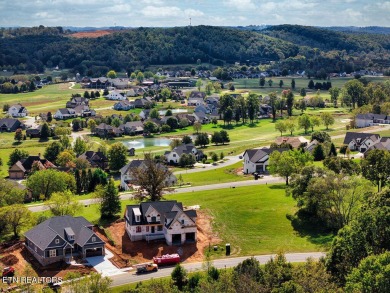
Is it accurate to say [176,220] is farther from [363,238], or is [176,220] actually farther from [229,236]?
[363,238]

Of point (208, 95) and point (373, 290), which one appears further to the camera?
point (208, 95)

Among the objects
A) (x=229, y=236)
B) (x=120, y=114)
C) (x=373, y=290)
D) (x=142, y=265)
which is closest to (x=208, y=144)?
(x=120, y=114)

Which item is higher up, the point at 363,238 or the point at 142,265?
the point at 363,238

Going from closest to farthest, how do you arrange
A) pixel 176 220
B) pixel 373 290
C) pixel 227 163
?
pixel 373 290, pixel 176 220, pixel 227 163

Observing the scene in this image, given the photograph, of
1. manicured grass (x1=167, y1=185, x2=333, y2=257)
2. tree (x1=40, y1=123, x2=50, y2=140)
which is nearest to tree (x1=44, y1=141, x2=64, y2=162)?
tree (x1=40, y1=123, x2=50, y2=140)

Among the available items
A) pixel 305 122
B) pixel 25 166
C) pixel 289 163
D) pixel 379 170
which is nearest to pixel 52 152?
pixel 25 166

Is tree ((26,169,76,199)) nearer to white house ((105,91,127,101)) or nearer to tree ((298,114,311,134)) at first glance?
tree ((298,114,311,134))

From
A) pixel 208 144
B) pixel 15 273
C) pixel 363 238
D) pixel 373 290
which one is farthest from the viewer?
pixel 208 144

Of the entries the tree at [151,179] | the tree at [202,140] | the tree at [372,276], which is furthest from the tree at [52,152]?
the tree at [372,276]
